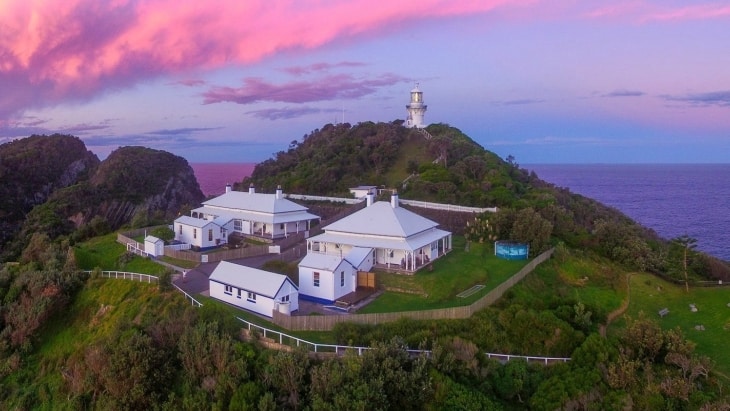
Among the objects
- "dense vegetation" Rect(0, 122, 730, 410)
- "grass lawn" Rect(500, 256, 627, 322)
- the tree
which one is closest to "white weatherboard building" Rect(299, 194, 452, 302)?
"dense vegetation" Rect(0, 122, 730, 410)

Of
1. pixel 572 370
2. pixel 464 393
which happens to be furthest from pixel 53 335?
pixel 572 370

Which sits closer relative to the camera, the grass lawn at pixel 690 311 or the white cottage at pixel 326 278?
the grass lawn at pixel 690 311

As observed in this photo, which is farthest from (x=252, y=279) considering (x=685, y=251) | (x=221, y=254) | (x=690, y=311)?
(x=685, y=251)

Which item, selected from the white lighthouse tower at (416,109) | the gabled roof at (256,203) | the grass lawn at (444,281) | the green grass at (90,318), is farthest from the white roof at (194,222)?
the white lighthouse tower at (416,109)

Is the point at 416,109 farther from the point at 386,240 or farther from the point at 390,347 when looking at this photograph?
the point at 390,347

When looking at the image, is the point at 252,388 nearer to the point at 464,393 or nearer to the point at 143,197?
the point at 464,393

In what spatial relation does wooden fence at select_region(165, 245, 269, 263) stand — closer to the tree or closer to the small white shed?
the small white shed

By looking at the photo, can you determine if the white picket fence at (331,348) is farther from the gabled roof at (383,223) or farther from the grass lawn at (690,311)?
the gabled roof at (383,223)
